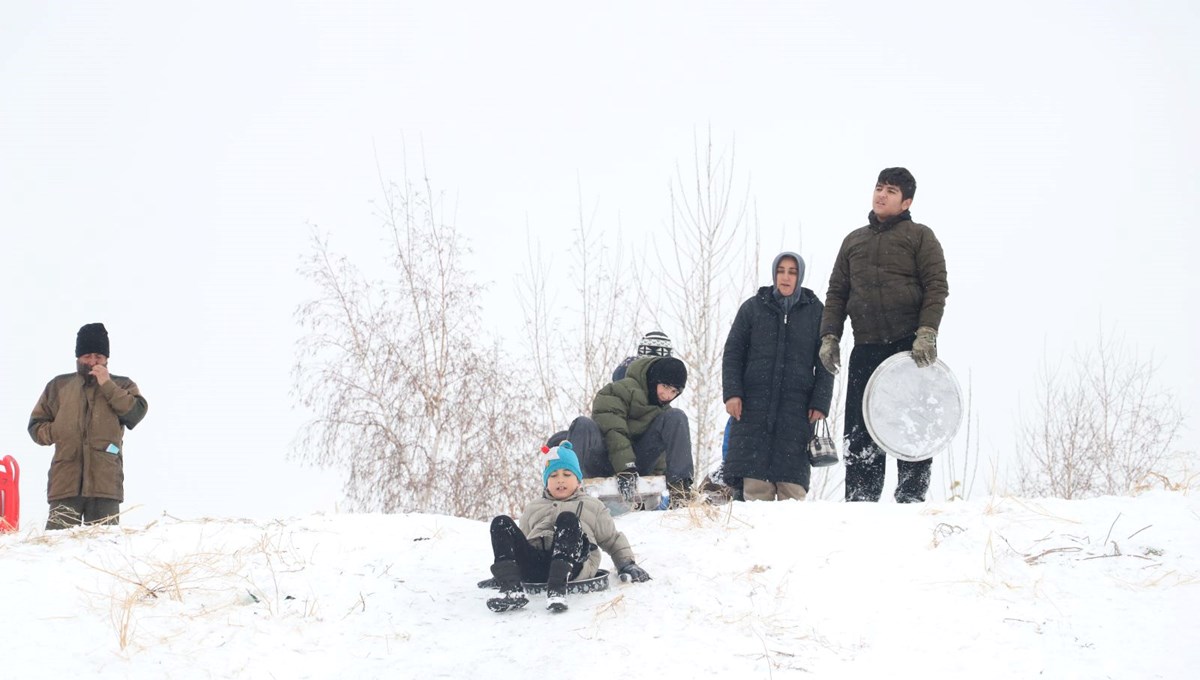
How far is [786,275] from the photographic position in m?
7.59

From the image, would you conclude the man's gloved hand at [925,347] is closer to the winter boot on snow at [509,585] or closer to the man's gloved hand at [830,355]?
the man's gloved hand at [830,355]

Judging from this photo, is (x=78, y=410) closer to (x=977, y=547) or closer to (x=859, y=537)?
(x=859, y=537)

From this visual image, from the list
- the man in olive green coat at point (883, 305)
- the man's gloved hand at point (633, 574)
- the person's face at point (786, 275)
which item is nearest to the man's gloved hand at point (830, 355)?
the man in olive green coat at point (883, 305)

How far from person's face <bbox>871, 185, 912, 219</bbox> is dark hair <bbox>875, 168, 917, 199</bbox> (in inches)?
1.1

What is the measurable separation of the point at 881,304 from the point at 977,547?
2.04 metres

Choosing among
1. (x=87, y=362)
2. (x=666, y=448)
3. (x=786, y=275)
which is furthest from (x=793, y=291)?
(x=87, y=362)

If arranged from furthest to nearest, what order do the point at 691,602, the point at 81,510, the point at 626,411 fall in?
the point at 626,411 < the point at 81,510 < the point at 691,602

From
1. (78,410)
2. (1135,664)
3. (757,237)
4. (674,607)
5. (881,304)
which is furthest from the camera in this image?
(757,237)

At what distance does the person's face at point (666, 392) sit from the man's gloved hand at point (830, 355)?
110 centimetres

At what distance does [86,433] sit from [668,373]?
432 centimetres

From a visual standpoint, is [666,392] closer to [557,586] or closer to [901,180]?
[901,180]

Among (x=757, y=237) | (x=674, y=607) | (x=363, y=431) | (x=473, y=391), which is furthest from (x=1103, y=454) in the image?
(x=674, y=607)

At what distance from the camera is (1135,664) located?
4.38m

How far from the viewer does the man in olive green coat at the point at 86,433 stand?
7.48 metres
